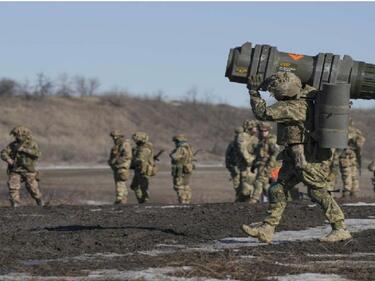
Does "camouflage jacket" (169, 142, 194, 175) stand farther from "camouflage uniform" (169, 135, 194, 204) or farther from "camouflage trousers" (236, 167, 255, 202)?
"camouflage trousers" (236, 167, 255, 202)

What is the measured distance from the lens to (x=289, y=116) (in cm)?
1027

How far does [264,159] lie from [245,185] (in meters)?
0.82

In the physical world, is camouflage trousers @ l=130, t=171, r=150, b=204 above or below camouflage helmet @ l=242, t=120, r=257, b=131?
below

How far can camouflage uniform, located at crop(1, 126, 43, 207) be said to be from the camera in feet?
63.4

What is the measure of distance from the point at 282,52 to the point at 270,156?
859 centimetres

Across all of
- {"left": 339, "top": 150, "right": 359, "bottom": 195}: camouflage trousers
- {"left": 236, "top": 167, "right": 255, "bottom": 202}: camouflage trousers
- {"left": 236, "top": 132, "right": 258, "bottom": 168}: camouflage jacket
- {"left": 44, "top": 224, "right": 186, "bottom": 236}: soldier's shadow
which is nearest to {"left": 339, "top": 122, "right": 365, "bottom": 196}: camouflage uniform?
{"left": 339, "top": 150, "right": 359, "bottom": 195}: camouflage trousers

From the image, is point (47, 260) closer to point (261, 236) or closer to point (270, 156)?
point (261, 236)

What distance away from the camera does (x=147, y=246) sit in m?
10.6

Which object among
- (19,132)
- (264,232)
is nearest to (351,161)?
(19,132)

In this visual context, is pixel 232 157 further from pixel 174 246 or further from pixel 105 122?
pixel 105 122

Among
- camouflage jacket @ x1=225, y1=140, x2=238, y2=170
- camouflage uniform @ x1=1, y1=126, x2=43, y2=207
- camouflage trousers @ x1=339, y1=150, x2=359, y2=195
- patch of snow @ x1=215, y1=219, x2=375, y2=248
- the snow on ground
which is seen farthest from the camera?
camouflage trousers @ x1=339, y1=150, x2=359, y2=195

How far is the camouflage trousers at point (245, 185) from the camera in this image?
65.1 feet

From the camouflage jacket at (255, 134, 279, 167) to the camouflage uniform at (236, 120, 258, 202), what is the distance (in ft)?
0.99

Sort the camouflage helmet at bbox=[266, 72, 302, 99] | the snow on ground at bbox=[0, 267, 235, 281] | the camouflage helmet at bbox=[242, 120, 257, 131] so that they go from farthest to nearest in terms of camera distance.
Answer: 1. the camouflage helmet at bbox=[242, 120, 257, 131]
2. the camouflage helmet at bbox=[266, 72, 302, 99]
3. the snow on ground at bbox=[0, 267, 235, 281]
